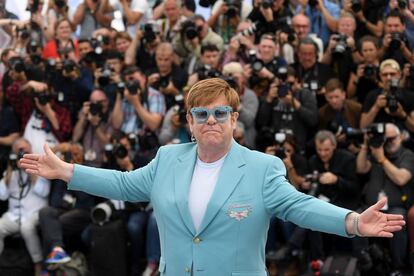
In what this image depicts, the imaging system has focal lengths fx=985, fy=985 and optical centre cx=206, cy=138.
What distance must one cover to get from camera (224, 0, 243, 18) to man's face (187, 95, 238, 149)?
237 inches

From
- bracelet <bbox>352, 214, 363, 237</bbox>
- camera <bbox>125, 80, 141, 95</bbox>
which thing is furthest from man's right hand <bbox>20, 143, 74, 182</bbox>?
camera <bbox>125, 80, 141, 95</bbox>

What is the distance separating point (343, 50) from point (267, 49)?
78 centimetres

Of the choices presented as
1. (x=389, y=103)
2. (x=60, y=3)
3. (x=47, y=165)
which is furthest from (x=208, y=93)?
(x=60, y=3)

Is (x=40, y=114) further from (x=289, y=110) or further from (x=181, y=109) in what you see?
(x=289, y=110)

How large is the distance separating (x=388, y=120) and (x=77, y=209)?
3196mm

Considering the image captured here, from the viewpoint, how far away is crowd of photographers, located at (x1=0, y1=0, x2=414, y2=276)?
357 inches

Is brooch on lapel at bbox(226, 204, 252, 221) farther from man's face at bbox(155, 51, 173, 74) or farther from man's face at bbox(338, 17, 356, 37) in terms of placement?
man's face at bbox(338, 17, 356, 37)

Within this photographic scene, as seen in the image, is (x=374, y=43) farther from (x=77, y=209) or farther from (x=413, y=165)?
(x=77, y=209)

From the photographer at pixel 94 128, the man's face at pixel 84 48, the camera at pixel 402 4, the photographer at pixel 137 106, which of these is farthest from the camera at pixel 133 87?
the camera at pixel 402 4

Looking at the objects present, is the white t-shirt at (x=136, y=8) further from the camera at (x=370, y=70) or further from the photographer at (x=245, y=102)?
the camera at (x=370, y=70)

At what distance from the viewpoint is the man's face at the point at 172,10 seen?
11070 mm

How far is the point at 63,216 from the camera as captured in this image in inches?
386

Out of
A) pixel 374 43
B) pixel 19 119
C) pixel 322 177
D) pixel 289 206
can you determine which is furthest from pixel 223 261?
pixel 19 119

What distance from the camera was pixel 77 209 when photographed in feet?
32.4
